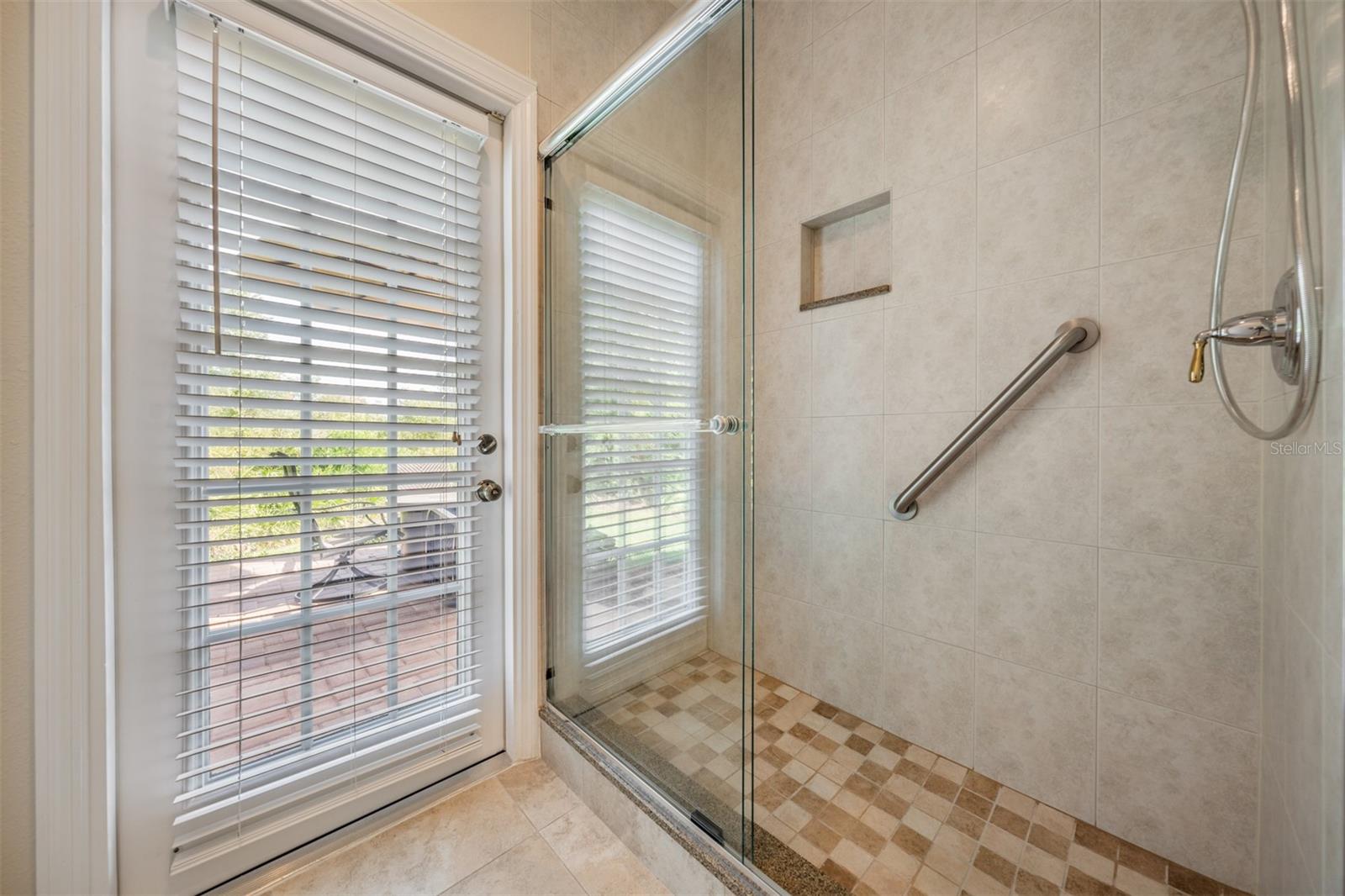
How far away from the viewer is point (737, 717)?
843 mm

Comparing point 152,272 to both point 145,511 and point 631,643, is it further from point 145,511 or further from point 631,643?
point 631,643

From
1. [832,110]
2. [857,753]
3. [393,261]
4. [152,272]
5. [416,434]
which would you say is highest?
[832,110]

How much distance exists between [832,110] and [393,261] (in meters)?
1.43

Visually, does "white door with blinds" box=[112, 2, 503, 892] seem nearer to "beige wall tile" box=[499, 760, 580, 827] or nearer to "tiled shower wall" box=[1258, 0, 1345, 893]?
"beige wall tile" box=[499, 760, 580, 827]

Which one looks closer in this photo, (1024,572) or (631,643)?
(631,643)

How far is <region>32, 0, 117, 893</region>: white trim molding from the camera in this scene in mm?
728

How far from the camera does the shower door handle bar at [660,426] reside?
82 centimetres

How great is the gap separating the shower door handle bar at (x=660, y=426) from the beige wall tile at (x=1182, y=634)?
3.17 ft

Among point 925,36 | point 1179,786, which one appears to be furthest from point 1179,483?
point 925,36

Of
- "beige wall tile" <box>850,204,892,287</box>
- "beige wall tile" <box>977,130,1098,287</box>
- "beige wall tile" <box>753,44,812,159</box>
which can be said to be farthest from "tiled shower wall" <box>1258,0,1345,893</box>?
"beige wall tile" <box>753,44,812,159</box>

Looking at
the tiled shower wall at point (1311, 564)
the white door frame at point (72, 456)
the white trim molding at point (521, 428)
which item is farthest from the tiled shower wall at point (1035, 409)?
the white door frame at point (72, 456)

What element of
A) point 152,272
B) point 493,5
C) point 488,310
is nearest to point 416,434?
point 488,310

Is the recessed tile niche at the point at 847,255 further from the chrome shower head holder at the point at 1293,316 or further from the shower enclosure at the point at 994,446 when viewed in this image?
the chrome shower head holder at the point at 1293,316

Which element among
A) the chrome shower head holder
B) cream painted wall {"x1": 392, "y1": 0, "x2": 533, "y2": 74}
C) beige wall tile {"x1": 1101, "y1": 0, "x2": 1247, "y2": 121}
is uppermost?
cream painted wall {"x1": 392, "y1": 0, "x2": 533, "y2": 74}
